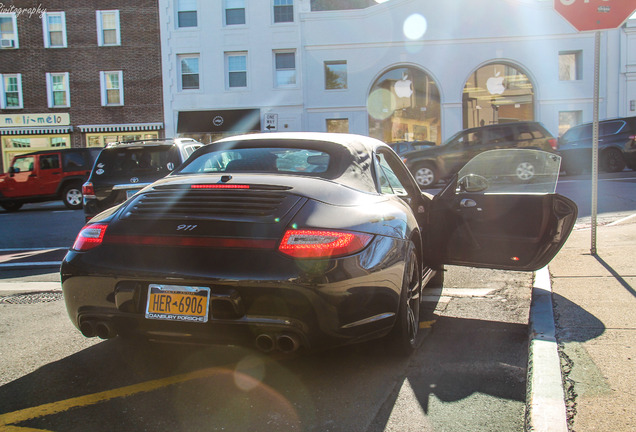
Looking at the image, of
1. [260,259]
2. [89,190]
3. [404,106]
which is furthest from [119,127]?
[260,259]

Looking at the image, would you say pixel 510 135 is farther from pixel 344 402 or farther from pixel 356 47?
pixel 344 402

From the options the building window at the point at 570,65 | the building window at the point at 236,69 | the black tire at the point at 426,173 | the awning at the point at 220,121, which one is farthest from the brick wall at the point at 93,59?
the building window at the point at 570,65

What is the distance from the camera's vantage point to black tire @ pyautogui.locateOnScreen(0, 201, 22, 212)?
18.8 metres

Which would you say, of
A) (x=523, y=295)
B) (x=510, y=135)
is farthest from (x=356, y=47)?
(x=523, y=295)

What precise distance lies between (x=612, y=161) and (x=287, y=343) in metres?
19.1

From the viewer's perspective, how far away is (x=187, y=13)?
28.4 metres

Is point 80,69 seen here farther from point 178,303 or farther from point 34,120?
point 178,303

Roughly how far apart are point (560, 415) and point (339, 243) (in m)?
1.34

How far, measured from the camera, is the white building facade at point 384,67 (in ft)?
89.6

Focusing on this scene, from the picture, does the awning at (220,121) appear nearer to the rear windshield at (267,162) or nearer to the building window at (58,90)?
the building window at (58,90)

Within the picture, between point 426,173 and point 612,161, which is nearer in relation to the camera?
point 426,173

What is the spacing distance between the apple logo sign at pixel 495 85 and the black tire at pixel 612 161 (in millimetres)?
9197

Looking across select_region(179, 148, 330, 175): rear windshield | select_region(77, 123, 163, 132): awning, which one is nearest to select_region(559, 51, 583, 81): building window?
select_region(77, 123, 163, 132): awning

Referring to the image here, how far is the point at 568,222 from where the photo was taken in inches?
193
